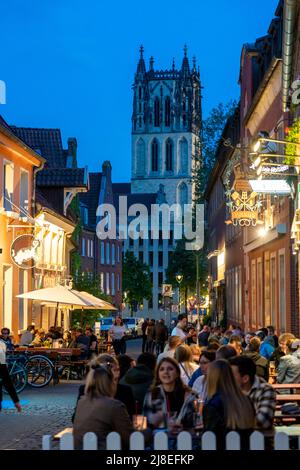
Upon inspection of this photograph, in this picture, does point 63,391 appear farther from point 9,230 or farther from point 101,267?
point 101,267

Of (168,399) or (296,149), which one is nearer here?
(168,399)

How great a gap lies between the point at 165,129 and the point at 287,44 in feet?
522

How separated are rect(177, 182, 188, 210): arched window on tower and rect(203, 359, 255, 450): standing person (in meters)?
168

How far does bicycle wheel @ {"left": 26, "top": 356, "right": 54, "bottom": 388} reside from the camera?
80.0ft

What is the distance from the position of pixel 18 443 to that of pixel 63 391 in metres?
9.49

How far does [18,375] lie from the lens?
22.5m

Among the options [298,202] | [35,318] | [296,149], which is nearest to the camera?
[296,149]

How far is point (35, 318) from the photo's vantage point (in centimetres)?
3688

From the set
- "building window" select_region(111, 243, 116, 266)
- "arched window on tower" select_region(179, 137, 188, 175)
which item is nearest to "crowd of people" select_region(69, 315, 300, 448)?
"building window" select_region(111, 243, 116, 266)

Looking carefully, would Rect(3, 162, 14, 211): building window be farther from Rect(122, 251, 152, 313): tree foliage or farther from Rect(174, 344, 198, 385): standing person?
Rect(122, 251, 152, 313): tree foliage

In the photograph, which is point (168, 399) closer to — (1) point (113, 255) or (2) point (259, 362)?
(2) point (259, 362)

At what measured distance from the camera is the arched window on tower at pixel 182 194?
17762 centimetres

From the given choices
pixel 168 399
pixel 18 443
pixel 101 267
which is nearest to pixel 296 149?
pixel 18 443
